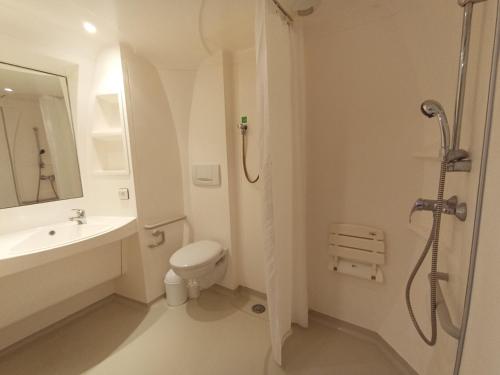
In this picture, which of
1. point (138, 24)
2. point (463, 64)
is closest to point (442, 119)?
point (463, 64)

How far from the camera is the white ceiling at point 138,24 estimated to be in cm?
118

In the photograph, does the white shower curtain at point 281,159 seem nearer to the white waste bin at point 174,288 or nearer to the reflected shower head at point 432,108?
the reflected shower head at point 432,108

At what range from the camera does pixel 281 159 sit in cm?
121

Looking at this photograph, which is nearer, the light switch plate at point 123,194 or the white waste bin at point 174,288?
the light switch plate at point 123,194

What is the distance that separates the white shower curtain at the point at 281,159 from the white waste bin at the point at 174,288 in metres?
0.95

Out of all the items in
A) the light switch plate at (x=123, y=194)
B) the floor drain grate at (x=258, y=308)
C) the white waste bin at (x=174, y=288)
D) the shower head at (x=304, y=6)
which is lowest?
the floor drain grate at (x=258, y=308)

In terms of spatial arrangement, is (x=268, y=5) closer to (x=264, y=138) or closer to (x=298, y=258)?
(x=264, y=138)

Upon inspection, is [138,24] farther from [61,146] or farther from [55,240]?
[55,240]

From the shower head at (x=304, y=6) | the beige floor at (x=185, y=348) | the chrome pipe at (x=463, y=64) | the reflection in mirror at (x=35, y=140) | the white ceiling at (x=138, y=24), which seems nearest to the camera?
the chrome pipe at (x=463, y=64)

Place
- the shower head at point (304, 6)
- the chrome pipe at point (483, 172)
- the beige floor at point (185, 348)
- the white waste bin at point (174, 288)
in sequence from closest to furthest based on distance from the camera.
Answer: the chrome pipe at point (483, 172) < the shower head at point (304, 6) < the beige floor at point (185, 348) < the white waste bin at point (174, 288)

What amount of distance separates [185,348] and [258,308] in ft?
2.06

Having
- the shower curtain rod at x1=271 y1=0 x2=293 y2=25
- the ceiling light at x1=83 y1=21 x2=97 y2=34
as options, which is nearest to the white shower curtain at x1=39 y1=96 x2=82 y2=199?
the ceiling light at x1=83 y1=21 x2=97 y2=34

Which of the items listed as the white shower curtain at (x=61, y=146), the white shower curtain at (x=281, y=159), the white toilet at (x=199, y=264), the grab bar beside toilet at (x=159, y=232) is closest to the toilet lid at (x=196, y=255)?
the white toilet at (x=199, y=264)

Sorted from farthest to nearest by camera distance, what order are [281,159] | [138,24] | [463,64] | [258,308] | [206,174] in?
1. [206,174]
2. [258,308]
3. [138,24]
4. [281,159]
5. [463,64]
